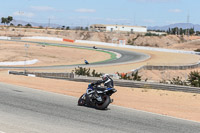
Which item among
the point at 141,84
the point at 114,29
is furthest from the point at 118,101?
the point at 114,29

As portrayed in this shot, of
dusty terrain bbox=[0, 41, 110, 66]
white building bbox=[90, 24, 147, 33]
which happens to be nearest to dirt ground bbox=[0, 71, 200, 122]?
dusty terrain bbox=[0, 41, 110, 66]

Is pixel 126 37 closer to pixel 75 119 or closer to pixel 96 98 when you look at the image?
pixel 96 98

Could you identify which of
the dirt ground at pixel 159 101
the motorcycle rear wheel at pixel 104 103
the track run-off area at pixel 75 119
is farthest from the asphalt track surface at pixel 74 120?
the dirt ground at pixel 159 101

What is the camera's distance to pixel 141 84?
22672 mm

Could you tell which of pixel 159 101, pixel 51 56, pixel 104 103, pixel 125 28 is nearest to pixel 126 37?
pixel 125 28

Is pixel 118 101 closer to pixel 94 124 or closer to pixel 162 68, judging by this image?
pixel 94 124

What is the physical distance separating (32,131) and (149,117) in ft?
16.5

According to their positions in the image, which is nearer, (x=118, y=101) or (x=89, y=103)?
(x=89, y=103)

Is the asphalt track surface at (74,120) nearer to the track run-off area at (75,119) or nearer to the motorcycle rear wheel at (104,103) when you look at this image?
the track run-off area at (75,119)

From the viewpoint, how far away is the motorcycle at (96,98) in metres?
13.3

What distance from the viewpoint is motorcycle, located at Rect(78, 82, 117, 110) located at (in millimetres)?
13289

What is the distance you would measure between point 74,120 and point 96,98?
2.47 m

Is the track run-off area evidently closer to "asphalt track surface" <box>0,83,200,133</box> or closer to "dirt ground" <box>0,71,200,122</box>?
"asphalt track surface" <box>0,83,200,133</box>

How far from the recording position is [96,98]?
44.9ft
